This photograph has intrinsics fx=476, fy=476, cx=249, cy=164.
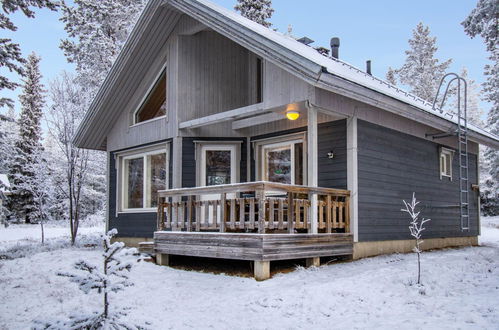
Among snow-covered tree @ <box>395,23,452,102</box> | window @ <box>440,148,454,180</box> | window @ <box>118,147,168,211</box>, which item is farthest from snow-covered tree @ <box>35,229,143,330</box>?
snow-covered tree @ <box>395,23,452,102</box>

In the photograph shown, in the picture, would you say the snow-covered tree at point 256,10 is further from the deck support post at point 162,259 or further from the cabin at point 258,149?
the deck support post at point 162,259

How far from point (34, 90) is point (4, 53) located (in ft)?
90.9

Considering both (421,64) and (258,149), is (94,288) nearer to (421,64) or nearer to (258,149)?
(258,149)

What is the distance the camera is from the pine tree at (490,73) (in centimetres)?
1072

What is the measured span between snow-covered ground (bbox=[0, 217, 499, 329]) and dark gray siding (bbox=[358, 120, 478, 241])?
1.17m

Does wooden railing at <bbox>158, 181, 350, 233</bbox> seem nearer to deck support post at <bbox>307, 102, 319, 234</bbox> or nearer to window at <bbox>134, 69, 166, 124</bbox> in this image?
deck support post at <bbox>307, 102, 319, 234</bbox>

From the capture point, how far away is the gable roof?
25.0 ft

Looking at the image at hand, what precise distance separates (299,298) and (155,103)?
294 inches

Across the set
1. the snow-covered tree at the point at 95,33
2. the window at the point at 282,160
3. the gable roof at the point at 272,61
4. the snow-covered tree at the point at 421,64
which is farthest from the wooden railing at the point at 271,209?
the snow-covered tree at the point at 421,64

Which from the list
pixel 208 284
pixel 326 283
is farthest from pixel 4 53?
pixel 326 283

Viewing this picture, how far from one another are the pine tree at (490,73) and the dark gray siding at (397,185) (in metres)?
2.87

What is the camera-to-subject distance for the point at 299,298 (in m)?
5.98

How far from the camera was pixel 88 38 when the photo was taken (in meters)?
19.8

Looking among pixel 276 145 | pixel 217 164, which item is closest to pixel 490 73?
pixel 276 145
